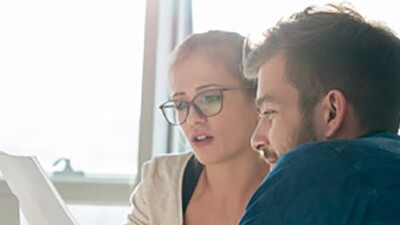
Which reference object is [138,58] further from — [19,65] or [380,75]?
[380,75]

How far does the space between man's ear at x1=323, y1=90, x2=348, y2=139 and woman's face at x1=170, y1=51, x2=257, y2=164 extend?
626mm

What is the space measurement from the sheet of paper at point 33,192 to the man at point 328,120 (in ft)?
1.37

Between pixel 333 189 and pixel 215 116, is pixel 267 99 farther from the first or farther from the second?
pixel 215 116

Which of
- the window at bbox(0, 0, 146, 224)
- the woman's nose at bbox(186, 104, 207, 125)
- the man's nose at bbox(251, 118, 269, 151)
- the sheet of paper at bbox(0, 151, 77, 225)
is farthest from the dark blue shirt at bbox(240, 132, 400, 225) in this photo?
the window at bbox(0, 0, 146, 224)

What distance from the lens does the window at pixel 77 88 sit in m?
2.33

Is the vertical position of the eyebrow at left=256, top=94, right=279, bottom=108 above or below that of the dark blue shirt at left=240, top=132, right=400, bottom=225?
above

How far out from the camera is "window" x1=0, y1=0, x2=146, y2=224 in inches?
91.7

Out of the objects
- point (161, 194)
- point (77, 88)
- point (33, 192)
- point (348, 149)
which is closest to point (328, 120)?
point (348, 149)

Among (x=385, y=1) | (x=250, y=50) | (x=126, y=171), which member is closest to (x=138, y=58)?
(x=126, y=171)

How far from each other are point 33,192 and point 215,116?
0.51m

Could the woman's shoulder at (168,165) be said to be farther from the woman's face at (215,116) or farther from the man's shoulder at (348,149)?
the man's shoulder at (348,149)

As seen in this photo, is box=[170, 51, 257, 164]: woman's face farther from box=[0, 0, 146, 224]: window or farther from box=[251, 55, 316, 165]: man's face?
box=[0, 0, 146, 224]: window

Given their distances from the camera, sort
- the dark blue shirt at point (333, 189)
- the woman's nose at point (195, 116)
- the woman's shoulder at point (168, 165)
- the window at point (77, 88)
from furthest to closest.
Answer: the window at point (77, 88)
the woman's shoulder at point (168, 165)
the woman's nose at point (195, 116)
the dark blue shirt at point (333, 189)

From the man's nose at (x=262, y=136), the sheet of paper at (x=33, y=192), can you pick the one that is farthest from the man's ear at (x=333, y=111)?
the sheet of paper at (x=33, y=192)
